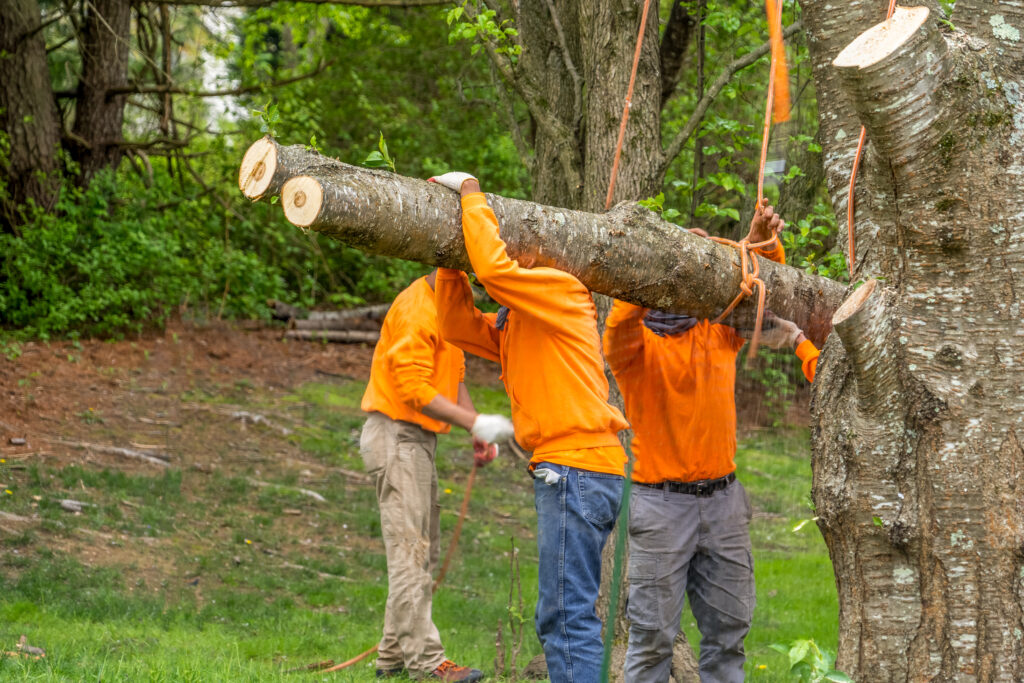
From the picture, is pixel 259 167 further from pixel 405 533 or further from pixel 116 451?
pixel 116 451

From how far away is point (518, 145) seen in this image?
5727 millimetres

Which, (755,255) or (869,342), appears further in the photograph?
(755,255)

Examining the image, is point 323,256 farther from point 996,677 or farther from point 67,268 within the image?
point 996,677

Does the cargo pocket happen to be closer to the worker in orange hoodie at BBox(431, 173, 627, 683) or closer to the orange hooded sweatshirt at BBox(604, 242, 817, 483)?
the orange hooded sweatshirt at BBox(604, 242, 817, 483)

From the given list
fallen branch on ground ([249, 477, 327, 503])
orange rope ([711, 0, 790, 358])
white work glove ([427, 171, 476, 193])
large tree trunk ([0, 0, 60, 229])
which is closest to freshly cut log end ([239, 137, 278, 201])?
white work glove ([427, 171, 476, 193])

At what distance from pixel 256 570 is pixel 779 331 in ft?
13.9

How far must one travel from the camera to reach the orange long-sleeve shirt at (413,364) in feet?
15.6

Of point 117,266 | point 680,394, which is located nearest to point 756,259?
point 680,394

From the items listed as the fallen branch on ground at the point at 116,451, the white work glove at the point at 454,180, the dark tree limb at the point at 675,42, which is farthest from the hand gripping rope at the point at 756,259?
the fallen branch on ground at the point at 116,451

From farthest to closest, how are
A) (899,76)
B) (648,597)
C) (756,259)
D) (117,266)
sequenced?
(117,266) < (648,597) < (756,259) < (899,76)

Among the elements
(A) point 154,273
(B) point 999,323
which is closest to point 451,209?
(B) point 999,323

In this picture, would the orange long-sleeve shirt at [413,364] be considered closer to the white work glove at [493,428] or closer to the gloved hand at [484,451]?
the gloved hand at [484,451]

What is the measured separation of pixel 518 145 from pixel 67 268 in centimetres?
665

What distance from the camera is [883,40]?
2496 mm
